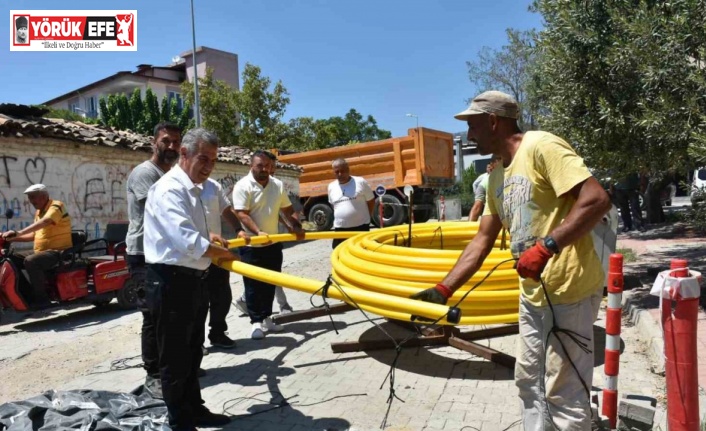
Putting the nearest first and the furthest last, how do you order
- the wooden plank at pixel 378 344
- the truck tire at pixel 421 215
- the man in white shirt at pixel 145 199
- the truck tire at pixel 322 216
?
the man in white shirt at pixel 145 199 → the wooden plank at pixel 378 344 → the truck tire at pixel 421 215 → the truck tire at pixel 322 216

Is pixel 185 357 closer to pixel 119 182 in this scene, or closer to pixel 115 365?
pixel 115 365

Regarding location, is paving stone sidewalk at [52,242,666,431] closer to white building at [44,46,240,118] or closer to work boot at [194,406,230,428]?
work boot at [194,406,230,428]

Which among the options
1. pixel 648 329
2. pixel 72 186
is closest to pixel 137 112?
pixel 72 186

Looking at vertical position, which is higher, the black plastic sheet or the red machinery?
the red machinery

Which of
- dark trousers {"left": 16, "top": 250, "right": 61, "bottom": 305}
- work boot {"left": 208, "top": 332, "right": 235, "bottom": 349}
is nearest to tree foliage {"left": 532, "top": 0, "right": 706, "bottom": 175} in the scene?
work boot {"left": 208, "top": 332, "right": 235, "bottom": 349}

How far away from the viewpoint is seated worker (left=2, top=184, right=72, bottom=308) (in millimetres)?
6797

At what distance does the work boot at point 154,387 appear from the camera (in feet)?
12.8

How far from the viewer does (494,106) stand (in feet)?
8.73

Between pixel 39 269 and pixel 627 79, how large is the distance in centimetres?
728

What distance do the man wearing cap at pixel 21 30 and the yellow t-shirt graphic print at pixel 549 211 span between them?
18.0m

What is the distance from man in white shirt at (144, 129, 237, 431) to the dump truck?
514 inches

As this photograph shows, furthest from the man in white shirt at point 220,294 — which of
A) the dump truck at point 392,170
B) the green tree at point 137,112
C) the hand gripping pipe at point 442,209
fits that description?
the green tree at point 137,112

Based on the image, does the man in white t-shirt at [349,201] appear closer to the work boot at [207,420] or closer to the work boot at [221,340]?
the work boot at [221,340]

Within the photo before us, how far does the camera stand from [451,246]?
6598mm
